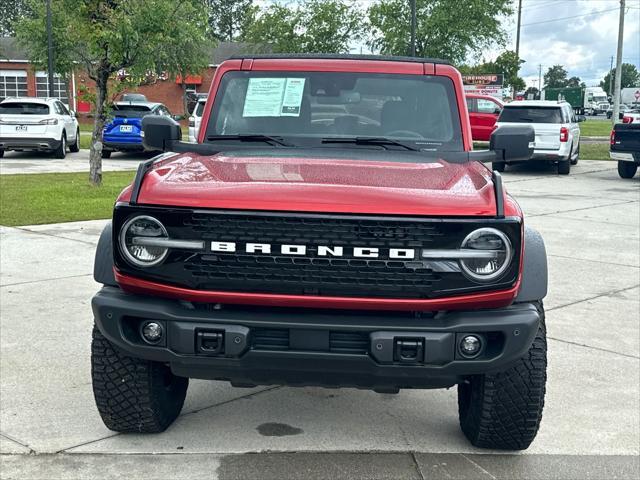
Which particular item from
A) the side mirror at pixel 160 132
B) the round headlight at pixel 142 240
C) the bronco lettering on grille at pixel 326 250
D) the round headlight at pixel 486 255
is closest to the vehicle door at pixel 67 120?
the side mirror at pixel 160 132

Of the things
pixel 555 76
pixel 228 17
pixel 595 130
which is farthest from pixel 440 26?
pixel 555 76

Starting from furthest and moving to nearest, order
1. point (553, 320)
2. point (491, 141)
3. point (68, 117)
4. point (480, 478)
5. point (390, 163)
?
point (68, 117) < point (553, 320) < point (491, 141) < point (390, 163) < point (480, 478)

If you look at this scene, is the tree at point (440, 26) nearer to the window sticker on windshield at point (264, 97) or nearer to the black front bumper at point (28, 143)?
the black front bumper at point (28, 143)

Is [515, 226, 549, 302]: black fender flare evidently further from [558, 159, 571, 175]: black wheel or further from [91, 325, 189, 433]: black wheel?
[558, 159, 571, 175]: black wheel

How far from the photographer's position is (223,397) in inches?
190

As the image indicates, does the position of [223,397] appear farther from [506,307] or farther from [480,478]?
[506,307]

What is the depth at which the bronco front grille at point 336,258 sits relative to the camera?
338 cm

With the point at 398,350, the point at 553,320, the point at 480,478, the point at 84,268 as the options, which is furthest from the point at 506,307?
the point at 84,268

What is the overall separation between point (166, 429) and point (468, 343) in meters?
1.69

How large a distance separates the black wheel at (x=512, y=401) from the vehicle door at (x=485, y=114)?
80.0ft

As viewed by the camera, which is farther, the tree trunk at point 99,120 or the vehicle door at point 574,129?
the vehicle door at point 574,129

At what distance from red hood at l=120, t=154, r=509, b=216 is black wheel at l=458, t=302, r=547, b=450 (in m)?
0.74

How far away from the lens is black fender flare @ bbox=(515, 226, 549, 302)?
142 inches

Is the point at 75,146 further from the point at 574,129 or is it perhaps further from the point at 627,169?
the point at 627,169
